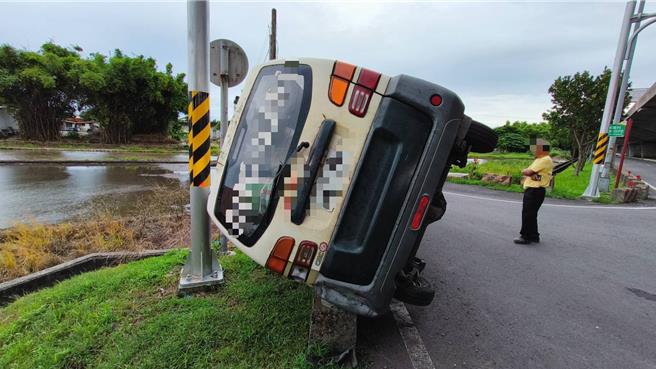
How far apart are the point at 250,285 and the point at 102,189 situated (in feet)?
27.7

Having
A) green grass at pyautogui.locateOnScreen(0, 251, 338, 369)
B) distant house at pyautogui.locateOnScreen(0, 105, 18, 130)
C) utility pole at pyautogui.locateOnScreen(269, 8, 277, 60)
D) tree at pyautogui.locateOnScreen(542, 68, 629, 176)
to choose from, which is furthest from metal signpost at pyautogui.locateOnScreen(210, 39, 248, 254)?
distant house at pyautogui.locateOnScreen(0, 105, 18, 130)

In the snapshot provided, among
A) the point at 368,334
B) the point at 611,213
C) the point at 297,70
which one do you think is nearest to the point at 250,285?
the point at 368,334

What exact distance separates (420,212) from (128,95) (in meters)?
29.7

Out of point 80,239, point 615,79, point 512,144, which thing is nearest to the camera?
point 80,239

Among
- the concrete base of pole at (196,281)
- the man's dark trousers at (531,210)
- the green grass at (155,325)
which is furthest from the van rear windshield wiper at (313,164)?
the man's dark trousers at (531,210)

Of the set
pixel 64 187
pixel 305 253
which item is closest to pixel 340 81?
pixel 305 253

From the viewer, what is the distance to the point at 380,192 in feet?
5.86

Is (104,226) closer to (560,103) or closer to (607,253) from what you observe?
(607,253)

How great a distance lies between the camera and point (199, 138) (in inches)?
116

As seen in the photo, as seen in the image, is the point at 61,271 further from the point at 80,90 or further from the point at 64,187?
the point at 80,90

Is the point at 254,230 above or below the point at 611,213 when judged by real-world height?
above

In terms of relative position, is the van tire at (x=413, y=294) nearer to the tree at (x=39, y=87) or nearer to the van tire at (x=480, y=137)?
the van tire at (x=480, y=137)

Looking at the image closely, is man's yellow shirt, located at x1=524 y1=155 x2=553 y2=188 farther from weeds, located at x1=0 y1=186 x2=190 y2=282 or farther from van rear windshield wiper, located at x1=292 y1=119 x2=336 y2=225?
weeds, located at x1=0 y1=186 x2=190 y2=282

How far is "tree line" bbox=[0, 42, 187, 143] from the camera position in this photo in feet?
72.8
